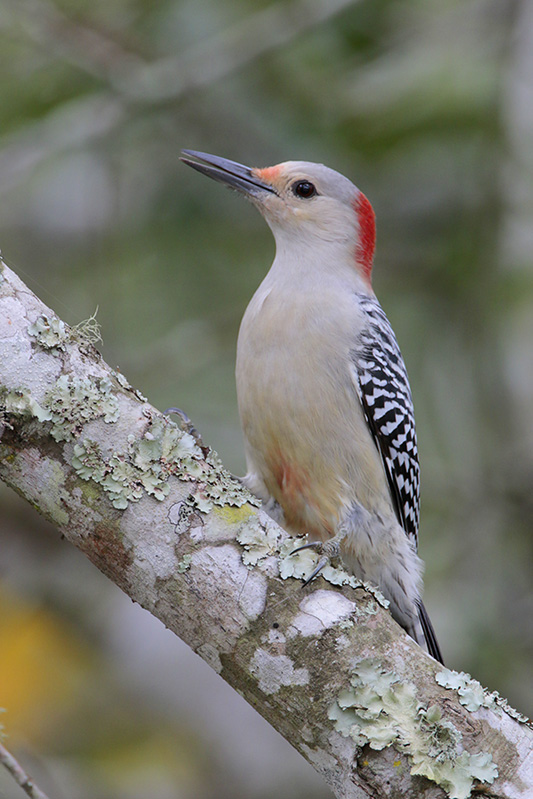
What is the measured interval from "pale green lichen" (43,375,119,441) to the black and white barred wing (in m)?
1.61

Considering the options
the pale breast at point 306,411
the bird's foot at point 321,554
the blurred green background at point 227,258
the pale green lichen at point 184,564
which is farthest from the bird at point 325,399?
the blurred green background at point 227,258

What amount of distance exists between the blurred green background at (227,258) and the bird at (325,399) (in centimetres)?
159

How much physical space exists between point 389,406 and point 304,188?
119cm

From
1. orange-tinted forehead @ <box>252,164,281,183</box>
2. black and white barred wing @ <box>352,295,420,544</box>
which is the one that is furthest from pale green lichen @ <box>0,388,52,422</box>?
orange-tinted forehead @ <box>252,164,281,183</box>

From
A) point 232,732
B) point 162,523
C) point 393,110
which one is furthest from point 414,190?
point 162,523

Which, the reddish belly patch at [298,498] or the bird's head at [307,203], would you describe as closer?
the reddish belly patch at [298,498]

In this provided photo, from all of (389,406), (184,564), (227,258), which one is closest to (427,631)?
(389,406)

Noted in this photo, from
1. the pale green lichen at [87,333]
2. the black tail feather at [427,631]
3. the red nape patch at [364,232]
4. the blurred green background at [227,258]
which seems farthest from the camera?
the blurred green background at [227,258]

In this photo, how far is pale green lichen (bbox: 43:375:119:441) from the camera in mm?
2314

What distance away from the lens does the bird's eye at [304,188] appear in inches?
168

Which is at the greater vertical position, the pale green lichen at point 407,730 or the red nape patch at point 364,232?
the red nape patch at point 364,232

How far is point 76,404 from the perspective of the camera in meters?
2.34

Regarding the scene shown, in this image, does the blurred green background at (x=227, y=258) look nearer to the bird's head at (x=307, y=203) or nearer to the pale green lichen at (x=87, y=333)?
the bird's head at (x=307, y=203)

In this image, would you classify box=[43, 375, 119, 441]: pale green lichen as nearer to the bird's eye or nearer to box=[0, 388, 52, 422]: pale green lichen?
box=[0, 388, 52, 422]: pale green lichen
